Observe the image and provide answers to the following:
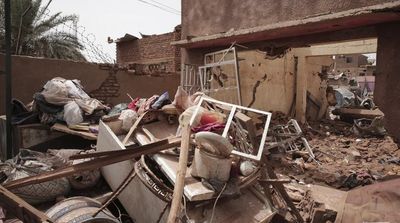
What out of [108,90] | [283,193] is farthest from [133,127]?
[108,90]

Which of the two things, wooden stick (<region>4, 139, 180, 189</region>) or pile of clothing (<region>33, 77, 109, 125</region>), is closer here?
wooden stick (<region>4, 139, 180, 189</region>)

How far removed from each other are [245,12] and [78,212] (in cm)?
501

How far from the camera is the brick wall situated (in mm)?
11797

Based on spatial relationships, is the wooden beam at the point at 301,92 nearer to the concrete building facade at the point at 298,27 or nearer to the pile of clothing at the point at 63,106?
the concrete building facade at the point at 298,27

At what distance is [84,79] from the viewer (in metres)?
7.54

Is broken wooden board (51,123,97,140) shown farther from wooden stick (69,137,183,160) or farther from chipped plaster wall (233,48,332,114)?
chipped plaster wall (233,48,332,114)

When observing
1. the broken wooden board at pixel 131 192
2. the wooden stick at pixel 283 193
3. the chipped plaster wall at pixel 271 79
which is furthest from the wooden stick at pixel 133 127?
the chipped plaster wall at pixel 271 79

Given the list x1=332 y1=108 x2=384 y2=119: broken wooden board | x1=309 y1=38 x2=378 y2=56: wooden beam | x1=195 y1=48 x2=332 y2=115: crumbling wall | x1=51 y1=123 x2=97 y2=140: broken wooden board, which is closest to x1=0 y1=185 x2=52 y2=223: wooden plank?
x1=51 y1=123 x2=97 y2=140: broken wooden board

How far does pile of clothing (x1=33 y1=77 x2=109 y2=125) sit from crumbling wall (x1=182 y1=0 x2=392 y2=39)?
3026mm

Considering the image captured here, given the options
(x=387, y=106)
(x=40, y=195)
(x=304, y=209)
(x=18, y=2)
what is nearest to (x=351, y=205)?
(x=304, y=209)

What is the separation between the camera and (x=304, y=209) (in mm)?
4324

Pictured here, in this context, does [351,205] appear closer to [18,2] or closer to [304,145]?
[304,145]

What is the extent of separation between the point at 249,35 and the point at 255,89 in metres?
4.07

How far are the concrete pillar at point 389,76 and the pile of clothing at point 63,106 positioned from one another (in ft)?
16.4
